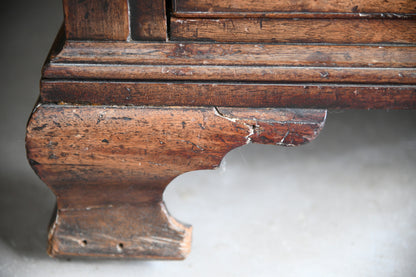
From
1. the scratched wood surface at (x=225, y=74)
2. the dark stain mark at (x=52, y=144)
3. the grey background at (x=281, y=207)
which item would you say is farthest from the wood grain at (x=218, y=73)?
the grey background at (x=281, y=207)

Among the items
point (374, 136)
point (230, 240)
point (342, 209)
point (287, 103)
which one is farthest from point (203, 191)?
point (374, 136)

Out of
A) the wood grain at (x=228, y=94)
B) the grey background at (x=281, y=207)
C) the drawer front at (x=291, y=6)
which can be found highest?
the drawer front at (x=291, y=6)

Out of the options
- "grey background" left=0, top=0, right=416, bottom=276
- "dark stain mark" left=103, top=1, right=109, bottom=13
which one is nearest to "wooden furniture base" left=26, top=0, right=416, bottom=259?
"dark stain mark" left=103, top=1, right=109, bottom=13

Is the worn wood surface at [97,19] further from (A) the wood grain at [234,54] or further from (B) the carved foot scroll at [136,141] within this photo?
(B) the carved foot scroll at [136,141]

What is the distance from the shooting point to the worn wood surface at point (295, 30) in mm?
771

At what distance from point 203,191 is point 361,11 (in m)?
0.59

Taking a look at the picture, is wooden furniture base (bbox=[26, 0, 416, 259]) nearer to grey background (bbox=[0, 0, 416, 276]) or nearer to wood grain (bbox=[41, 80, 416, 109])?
wood grain (bbox=[41, 80, 416, 109])

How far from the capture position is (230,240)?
3.38ft

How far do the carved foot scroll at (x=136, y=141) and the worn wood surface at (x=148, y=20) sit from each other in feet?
0.40

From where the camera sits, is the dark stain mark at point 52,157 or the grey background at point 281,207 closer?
the dark stain mark at point 52,157

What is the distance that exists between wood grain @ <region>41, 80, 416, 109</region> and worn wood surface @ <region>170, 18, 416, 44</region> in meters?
0.08

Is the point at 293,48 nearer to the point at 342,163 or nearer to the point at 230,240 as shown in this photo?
the point at 230,240

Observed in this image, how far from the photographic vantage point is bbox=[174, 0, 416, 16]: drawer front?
75 cm

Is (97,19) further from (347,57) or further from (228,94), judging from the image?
(347,57)
